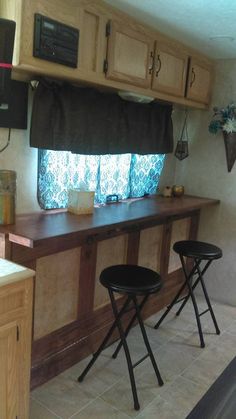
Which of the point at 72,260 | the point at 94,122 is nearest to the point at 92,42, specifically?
the point at 94,122

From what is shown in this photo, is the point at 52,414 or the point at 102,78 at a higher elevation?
the point at 102,78

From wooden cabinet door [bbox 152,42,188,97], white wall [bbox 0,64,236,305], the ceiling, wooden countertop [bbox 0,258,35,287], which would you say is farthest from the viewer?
white wall [bbox 0,64,236,305]

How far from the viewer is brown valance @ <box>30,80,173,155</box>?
2.15 metres

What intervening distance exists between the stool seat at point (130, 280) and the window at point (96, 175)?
596 millimetres

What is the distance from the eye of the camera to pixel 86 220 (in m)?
2.25

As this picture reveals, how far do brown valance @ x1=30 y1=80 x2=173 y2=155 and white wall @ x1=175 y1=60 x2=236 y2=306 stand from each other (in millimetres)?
452

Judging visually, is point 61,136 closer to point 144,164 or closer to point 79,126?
point 79,126

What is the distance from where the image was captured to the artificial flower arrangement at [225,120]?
10.6 feet

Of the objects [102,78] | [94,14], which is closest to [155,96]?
[102,78]

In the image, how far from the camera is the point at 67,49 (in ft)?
6.33

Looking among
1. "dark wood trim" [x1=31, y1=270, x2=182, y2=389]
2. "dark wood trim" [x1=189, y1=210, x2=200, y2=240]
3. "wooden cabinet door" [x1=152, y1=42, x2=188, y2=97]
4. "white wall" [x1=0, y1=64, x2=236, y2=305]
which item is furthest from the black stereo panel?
"dark wood trim" [x1=189, y1=210, x2=200, y2=240]

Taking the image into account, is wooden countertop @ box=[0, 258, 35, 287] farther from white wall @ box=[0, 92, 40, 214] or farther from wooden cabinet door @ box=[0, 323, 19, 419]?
white wall @ box=[0, 92, 40, 214]

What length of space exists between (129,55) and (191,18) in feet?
1.42

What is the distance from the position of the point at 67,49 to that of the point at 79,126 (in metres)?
0.53
